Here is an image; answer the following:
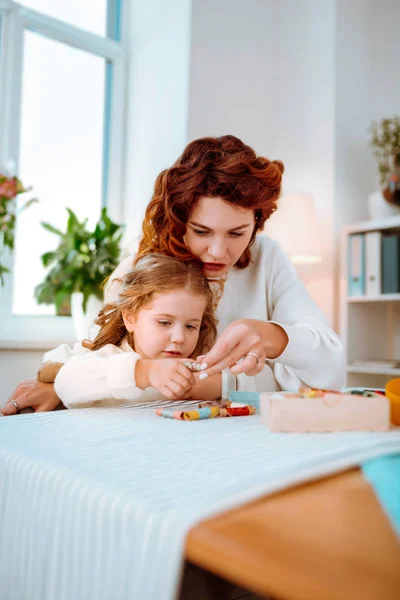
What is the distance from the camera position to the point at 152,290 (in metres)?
1.27

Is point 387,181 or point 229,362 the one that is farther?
point 387,181

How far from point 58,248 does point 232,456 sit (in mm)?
2319

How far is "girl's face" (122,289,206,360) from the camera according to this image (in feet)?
4.05

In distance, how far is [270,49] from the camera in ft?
10.6

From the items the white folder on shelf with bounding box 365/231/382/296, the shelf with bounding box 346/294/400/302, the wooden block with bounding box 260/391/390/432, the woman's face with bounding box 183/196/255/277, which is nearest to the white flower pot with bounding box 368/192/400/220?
the white folder on shelf with bounding box 365/231/382/296

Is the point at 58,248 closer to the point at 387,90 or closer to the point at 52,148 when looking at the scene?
the point at 52,148

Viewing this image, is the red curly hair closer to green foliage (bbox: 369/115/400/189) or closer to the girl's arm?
A: the girl's arm

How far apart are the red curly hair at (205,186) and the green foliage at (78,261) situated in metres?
1.28

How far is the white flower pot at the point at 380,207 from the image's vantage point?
9.52ft

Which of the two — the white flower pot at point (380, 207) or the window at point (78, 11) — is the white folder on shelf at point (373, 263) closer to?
the white flower pot at point (380, 207)

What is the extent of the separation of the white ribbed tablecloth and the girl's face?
19.6 inches

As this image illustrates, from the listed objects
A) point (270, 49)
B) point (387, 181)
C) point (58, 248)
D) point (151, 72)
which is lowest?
point (58, 248)

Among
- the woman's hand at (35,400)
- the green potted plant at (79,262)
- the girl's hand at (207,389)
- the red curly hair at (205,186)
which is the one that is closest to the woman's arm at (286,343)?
the girl's hand at (207,389)

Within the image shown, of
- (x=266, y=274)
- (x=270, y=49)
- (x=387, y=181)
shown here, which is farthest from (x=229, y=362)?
(x=270, y=49)
